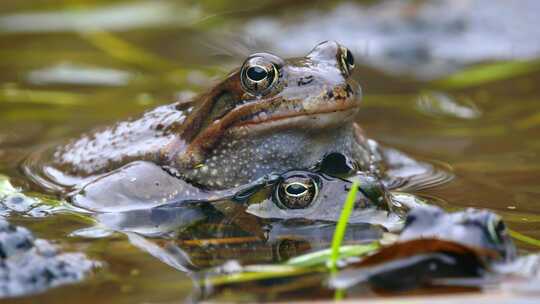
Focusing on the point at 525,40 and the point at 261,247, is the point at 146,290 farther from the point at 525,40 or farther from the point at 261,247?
the point at 525,40

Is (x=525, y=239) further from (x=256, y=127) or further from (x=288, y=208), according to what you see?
(x=256, y=127)

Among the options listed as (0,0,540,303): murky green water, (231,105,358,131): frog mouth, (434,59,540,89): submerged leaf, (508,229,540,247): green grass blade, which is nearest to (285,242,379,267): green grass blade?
(0,0,540,303): murky green water

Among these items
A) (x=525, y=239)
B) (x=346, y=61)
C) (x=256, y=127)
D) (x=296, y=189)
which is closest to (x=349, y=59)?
(x=346, y=61)

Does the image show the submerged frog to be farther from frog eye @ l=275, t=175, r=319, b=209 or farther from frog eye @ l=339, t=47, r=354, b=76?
frog eye @ l=339, t=47, r=354, b=76

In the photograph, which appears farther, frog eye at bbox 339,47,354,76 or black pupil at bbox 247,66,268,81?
frog eye at bbox 339,47,354,76

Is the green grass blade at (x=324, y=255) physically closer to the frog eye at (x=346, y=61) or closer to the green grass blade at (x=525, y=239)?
the green grass blade at (x=525, y=239)

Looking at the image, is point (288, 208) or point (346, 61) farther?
point (346, 61)

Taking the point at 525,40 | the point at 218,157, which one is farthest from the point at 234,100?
the point at 525,40

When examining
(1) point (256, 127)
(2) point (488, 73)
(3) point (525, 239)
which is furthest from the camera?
(2) point (488, 73)
